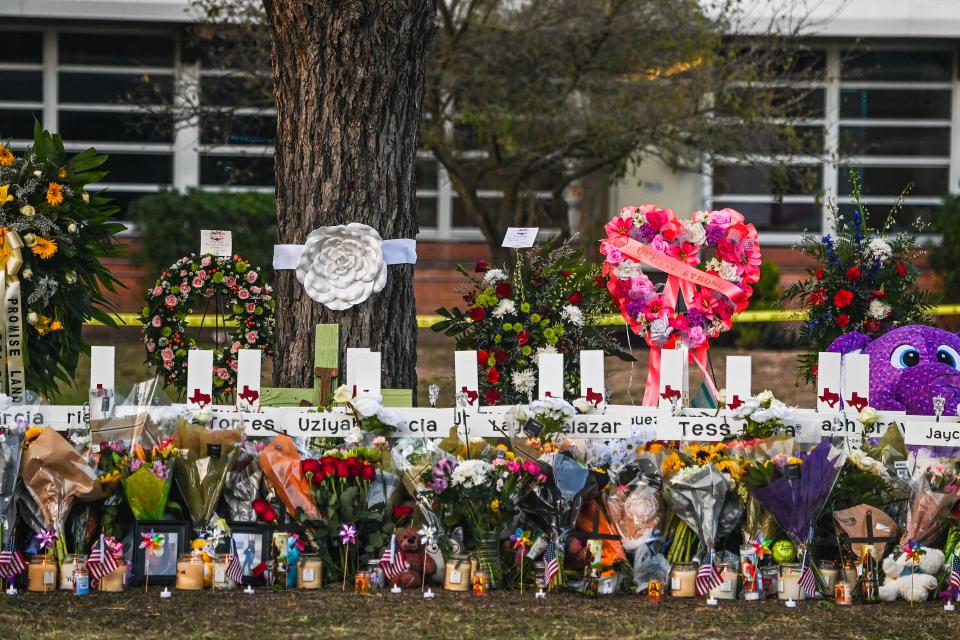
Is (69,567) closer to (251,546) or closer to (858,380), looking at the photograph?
(251,546)

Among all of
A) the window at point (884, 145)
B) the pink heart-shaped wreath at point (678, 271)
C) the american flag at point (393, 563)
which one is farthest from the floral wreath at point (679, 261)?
the window at point (884, 145)

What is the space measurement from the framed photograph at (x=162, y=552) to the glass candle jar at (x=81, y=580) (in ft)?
0.60

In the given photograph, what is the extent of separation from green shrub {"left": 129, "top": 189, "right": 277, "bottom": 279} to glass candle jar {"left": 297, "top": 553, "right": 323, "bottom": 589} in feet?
37.1

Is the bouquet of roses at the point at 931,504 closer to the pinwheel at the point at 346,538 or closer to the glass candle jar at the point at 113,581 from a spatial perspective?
the pinwheel at the point at 346,538

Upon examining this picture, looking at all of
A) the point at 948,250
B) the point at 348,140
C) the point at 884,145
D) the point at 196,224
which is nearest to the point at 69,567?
the point at 348,140

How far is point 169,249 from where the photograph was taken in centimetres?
1614

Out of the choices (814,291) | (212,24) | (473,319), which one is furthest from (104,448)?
(212,24)

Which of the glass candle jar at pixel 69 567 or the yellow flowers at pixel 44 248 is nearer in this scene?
the glass candle jar at pixel 69 567

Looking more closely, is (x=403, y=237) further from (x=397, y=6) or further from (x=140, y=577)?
(x=140, y=577)

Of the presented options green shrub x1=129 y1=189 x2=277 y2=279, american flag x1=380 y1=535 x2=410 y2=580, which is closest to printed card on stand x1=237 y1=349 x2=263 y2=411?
american flag x1=380 y1=535 x2=410 y2=580

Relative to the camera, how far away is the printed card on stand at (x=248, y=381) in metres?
5.53

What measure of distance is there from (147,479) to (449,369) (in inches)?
361

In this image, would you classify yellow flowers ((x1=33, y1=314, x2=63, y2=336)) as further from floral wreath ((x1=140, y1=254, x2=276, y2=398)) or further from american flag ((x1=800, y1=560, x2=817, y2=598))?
american flag ((x1=800, y1=560, x2=817, y2=598))

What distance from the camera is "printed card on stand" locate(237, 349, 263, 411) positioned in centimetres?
553
